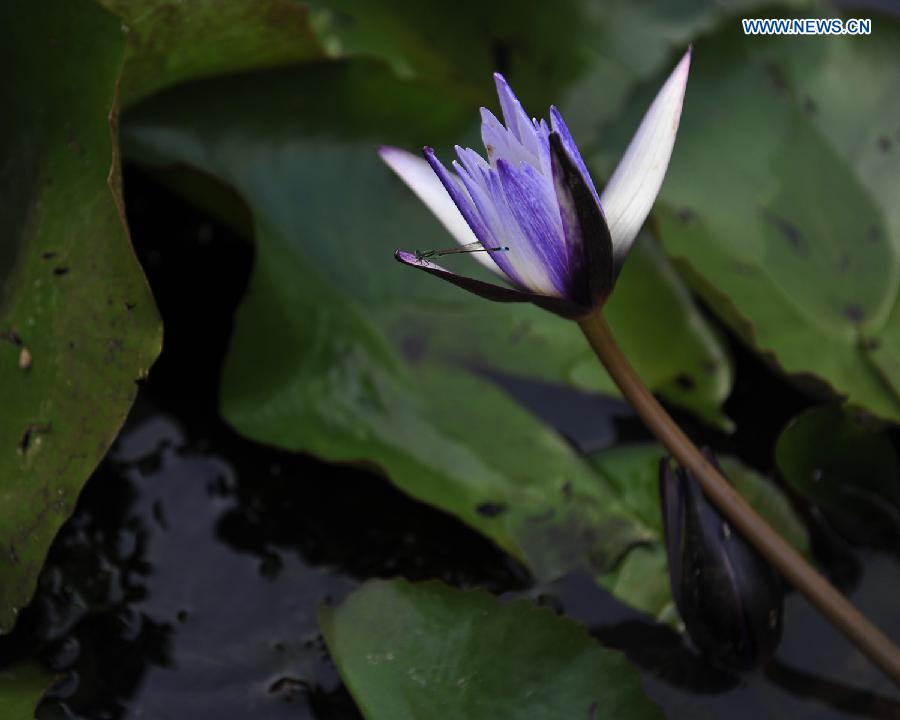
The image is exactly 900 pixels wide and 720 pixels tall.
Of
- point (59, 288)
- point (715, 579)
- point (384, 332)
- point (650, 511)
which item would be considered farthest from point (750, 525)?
point (59, 288)

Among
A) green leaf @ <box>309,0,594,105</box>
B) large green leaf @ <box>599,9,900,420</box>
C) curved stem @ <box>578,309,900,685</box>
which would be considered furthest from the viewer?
green leaf @ <box>309,0,594,105</box>

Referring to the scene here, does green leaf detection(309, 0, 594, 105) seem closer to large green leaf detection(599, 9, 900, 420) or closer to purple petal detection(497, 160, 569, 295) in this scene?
large green leaf detection(599, 9, 900, 420)

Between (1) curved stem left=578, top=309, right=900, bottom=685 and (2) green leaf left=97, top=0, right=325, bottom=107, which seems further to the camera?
(2) green leaf left=97, top=0, right=325, bottom=107

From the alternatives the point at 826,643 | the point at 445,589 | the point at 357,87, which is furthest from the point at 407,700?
the point at 357,87

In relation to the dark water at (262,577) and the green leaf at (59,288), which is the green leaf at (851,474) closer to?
Answer: the dark water at (262,577)

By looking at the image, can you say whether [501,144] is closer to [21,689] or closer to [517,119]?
[517,119]

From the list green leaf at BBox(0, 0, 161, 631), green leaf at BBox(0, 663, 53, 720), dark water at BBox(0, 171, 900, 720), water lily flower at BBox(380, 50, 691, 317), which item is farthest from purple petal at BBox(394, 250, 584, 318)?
green leaf at BBox(0, 663, 53, 720)

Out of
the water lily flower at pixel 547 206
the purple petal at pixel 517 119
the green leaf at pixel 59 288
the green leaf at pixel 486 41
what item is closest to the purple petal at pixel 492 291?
the water lily flower at pixel 547 206

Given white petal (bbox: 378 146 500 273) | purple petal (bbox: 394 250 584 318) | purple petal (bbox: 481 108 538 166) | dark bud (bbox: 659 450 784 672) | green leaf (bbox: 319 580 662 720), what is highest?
purple petal (bbox: 481 108 538 166)

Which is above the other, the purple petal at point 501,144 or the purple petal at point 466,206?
the purple petal at point 501,144
